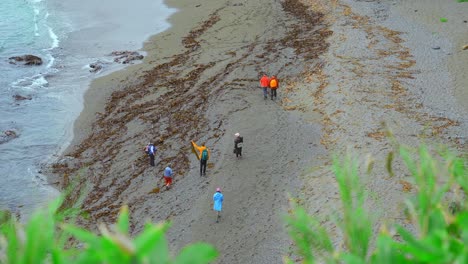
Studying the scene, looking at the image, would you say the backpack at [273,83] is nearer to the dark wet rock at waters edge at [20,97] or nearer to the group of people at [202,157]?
the group of people at [202,157]

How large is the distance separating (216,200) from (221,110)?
8947 mm

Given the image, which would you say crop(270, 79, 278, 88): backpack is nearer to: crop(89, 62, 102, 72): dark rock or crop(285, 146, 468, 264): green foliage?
crop(89, 62, 102, 72): dark rock

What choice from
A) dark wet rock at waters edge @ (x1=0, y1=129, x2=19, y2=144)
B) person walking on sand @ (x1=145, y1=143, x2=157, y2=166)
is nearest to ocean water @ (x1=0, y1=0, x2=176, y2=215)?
dark wet rock at waters edge @ (x1=0, y1=129, x2=19, y2=144)

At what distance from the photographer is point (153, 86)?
93.7 feet

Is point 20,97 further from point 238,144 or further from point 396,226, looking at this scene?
point 396,226

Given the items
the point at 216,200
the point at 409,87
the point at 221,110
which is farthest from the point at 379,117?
the point at 216,200

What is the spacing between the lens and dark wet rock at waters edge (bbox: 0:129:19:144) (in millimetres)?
24469

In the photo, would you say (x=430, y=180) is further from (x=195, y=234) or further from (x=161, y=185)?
(x=161, y=185)

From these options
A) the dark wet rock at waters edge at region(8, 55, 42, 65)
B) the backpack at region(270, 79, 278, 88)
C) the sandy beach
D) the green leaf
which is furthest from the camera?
the dark wet rock at waters edge at region(8, 55, 42, 65)

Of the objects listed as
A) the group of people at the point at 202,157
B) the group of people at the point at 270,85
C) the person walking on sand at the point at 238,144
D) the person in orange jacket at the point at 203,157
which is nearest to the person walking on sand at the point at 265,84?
the group of people at the point at 270,85

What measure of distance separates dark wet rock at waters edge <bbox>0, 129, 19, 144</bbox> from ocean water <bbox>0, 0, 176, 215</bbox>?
241mm

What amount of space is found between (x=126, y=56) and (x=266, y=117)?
13908 mm

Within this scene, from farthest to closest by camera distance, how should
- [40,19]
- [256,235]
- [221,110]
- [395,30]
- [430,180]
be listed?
[40,19] → [395,30] → [221,110] → [256,235] → [430,180]

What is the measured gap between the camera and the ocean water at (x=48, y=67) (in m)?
22.0
